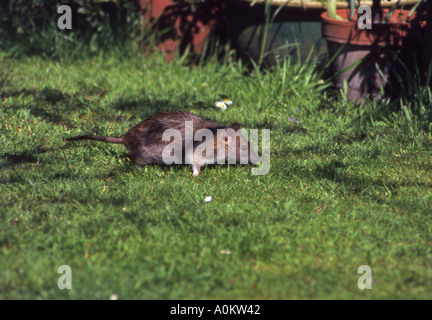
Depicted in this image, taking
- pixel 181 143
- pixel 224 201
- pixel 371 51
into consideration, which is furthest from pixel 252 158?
pixel 371 51

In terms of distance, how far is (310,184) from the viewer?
427 centimetres

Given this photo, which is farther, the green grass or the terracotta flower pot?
the terracotta flower pot

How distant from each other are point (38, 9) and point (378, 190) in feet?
18.0

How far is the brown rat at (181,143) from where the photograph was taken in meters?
4.48

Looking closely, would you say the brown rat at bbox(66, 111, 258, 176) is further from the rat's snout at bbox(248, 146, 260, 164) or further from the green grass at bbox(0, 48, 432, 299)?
the green grass at bbox(0, 48, 432, 299)

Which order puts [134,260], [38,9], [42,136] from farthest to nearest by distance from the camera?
1. [38,9]
2. [42,136]
3. [134,260]

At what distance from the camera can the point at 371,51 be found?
227 inches

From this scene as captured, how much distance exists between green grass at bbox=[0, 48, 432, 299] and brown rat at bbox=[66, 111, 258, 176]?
0.11 m

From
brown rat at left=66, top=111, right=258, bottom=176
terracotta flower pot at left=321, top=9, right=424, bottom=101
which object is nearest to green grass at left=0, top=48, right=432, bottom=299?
brown rat at left=66, top=111, right=258, bottom=176

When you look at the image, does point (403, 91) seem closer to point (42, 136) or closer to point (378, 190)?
point (378, 190)

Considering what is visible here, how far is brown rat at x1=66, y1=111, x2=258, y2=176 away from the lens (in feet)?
14.7

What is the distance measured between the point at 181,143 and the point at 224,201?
30.5 inches

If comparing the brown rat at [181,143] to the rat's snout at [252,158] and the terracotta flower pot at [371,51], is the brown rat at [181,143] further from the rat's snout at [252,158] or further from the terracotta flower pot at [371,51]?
the terracotta flower pot at [371,51]
